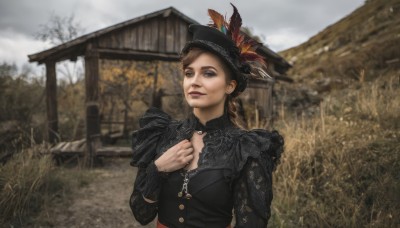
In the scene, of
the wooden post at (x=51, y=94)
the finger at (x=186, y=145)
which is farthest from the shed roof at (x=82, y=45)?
the finger at (x=186, y=145)

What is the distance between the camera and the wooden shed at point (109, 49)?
7.86m

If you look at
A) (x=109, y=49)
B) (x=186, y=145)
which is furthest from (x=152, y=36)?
(x=186, y=145)

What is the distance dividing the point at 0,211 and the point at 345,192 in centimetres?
450

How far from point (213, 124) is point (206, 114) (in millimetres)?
74

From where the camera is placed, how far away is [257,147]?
1648 millimetres

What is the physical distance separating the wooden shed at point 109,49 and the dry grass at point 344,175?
14.8 ft

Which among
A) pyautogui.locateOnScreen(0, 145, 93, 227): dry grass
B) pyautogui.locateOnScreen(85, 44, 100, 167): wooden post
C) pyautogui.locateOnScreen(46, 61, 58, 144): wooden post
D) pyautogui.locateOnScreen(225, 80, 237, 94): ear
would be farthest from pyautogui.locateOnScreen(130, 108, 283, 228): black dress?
pyautogui.locateOnScreen(46, 61, 58, 144): wooden post

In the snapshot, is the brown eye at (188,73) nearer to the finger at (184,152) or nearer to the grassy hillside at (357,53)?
the finger at (184,152)

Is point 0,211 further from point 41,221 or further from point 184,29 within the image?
point 184,29

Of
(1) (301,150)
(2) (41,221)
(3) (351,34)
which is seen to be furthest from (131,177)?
(3) (351,34)

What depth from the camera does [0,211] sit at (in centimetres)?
390

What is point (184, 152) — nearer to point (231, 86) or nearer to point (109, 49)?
point (231, 86)

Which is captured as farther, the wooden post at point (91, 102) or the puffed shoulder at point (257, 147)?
the wooden post at point (91, 102)

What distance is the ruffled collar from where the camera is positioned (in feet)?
6.03
